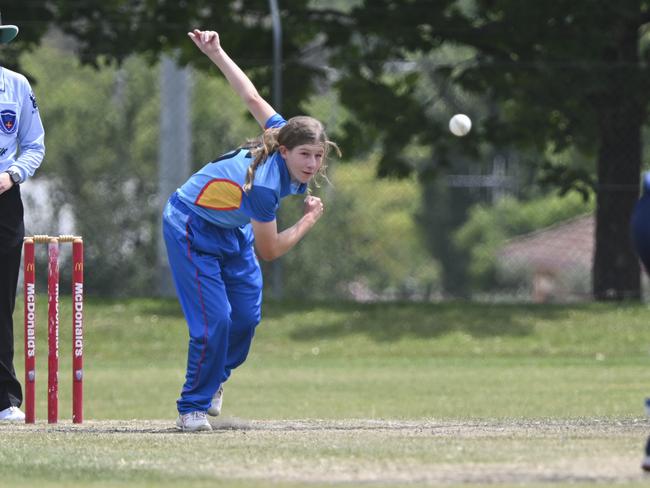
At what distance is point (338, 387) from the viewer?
13.8 meters

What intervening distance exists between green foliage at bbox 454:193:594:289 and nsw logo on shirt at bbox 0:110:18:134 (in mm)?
44172

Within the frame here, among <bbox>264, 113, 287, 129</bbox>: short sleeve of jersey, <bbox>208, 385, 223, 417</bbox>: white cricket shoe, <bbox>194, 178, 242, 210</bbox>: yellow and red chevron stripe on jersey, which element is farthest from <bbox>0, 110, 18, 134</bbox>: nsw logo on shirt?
<bbox>208, 385, 223, 417</bbox>: white cricket shoe

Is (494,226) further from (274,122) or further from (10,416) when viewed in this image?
(274,122)

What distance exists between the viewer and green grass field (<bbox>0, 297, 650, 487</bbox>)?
6.50 meters

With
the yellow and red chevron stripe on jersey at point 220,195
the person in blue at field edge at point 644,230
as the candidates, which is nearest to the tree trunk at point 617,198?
the yellow and red chevron stripe on jersey at point 220,195

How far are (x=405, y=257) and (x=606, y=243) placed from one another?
38.1 metres

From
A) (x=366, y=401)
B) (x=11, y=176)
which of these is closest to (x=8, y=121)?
(x=11, y=176)

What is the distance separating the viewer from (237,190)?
7.98 metres

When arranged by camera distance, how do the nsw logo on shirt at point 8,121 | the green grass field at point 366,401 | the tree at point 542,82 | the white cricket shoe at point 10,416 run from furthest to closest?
the tree at point 542,82
the white cricket shoe at point 10,416
the nsw logo on shirt at point 8,121
the green grass field at point 366,401

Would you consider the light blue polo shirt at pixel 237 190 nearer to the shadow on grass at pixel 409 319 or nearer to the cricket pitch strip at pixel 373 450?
the cricket pitch strip at pixel 373 450

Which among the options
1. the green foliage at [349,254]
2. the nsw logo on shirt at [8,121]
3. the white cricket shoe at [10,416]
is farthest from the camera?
the green foliage at [349,254]

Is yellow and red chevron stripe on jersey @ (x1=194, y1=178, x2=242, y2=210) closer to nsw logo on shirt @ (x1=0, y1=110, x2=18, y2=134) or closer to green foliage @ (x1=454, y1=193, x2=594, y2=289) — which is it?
nsw logo on shirt @ (x1=0, y1=110, x2=18, y2=134)

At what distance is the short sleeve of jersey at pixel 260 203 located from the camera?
308 inches

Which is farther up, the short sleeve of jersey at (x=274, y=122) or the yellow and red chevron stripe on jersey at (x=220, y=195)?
the short sleeve of jersey at (x=274, y=122)
